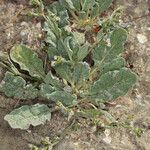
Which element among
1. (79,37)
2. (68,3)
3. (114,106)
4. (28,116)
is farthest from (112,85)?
(68,3)

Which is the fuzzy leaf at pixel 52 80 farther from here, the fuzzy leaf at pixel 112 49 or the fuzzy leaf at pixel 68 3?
the fuzzy leaf at pixel 68 3

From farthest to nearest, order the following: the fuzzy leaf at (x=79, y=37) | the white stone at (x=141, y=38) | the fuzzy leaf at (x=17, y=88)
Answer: the white stone at (x=141, y=38), the fuzzy leaf at (x=79, y=37), the fuzzy leaf at (x=17, y=88)

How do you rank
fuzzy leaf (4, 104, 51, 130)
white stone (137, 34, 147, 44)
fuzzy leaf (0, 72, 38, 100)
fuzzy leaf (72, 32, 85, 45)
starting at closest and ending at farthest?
fuzzy leaf (4, 104, 51, 130)
fuzzy leaf (0, 72, 38, 100)
fuzzy leaf (72, 32, 85, 45)
white stone (137, 34, 147, 44)

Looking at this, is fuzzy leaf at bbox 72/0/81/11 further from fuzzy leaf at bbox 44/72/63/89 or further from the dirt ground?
fuzzy leaf at bbox 44/72/63/89

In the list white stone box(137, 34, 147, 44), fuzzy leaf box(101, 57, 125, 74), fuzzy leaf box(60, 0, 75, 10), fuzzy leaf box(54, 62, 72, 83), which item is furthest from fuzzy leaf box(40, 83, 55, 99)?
white stone box(137, 34, 147, 44)

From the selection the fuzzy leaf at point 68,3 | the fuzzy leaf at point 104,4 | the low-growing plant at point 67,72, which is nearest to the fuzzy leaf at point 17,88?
the low-growing plant at point 67,72

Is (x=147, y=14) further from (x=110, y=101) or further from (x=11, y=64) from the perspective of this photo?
(x=11, y=64)

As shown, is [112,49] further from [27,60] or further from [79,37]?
[27,60]
